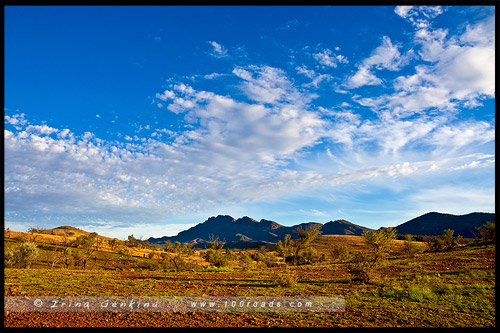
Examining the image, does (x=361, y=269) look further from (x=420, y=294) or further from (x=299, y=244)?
(x=299, y=244)

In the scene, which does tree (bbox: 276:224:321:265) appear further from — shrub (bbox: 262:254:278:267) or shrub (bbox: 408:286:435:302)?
shrub (bbox: 408:286:435:302)

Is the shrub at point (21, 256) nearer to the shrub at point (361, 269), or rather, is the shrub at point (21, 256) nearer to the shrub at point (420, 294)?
the shrub at point (361, 269)

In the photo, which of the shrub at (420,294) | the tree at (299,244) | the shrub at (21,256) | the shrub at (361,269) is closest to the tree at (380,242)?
the shrub at (361,269)

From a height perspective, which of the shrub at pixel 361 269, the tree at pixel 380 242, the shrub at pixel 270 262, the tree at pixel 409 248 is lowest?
the shrub at pixel 270 262

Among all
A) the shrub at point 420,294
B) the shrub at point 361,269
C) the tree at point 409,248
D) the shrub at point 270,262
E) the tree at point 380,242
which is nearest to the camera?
the shrub at point 420,294

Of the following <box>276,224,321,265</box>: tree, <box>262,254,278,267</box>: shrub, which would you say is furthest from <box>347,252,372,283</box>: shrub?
<box>262,254,278,267</box>: shrub

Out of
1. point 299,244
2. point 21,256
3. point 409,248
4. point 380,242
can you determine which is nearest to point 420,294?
point 380,242

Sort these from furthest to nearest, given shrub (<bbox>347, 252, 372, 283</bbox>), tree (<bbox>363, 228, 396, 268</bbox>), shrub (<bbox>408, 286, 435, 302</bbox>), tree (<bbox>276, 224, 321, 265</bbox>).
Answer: tree (<bbox>276, 224, 321, 265</bbox>) → tree (<bbox>363, 228, 396, 268</bbox>) → shrub (<bbox>347, 252, 372, 283</bbox>) → shrub (<bbox>408, 286, 435, 302</bbox>)

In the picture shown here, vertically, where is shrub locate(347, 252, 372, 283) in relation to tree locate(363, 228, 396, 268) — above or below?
below

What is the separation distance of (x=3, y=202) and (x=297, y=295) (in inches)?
438

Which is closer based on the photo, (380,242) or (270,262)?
(380,242)

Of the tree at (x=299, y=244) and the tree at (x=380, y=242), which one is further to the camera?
the tree at (x=299, y=244)
